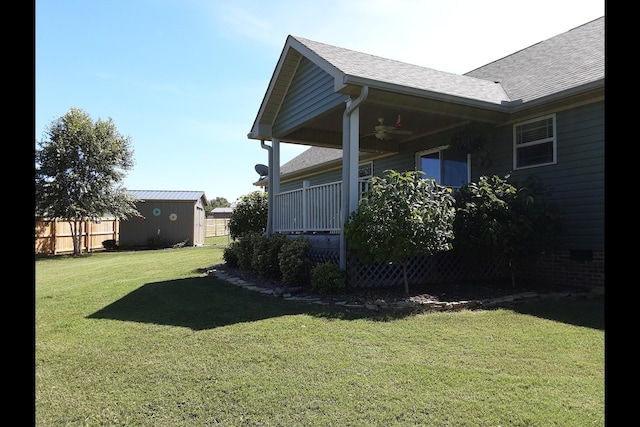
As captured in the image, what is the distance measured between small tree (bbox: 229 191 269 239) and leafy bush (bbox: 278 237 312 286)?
15.7 ft

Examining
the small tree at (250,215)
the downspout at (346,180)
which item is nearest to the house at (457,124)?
the downspout at (346,180)

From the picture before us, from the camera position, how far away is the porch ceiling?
286 inches

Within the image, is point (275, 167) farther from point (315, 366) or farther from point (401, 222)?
point (315, 366)

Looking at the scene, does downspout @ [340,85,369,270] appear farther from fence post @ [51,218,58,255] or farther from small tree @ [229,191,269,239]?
fence post @ [51,218,58,255]

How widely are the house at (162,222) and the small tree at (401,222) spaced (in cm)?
1829

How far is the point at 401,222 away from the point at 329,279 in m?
1.55

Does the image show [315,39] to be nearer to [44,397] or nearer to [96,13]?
[96,13]

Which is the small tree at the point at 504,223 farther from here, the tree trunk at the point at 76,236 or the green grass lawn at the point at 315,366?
the tree trunk at the point at 76,236

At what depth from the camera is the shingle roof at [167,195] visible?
2294 centimetres

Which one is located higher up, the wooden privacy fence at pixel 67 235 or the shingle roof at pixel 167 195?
the shingle roof at pixel 167 195

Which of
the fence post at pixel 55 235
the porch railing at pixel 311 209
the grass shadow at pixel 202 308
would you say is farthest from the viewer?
the fence post at pixel 55 235

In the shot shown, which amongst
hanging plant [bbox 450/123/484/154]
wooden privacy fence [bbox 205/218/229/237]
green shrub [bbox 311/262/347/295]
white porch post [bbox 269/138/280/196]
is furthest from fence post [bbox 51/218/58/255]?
hanging plant [bbox 450/123/484/154]

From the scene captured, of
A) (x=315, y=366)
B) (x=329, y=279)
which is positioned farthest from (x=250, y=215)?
(x=315, y=366)
